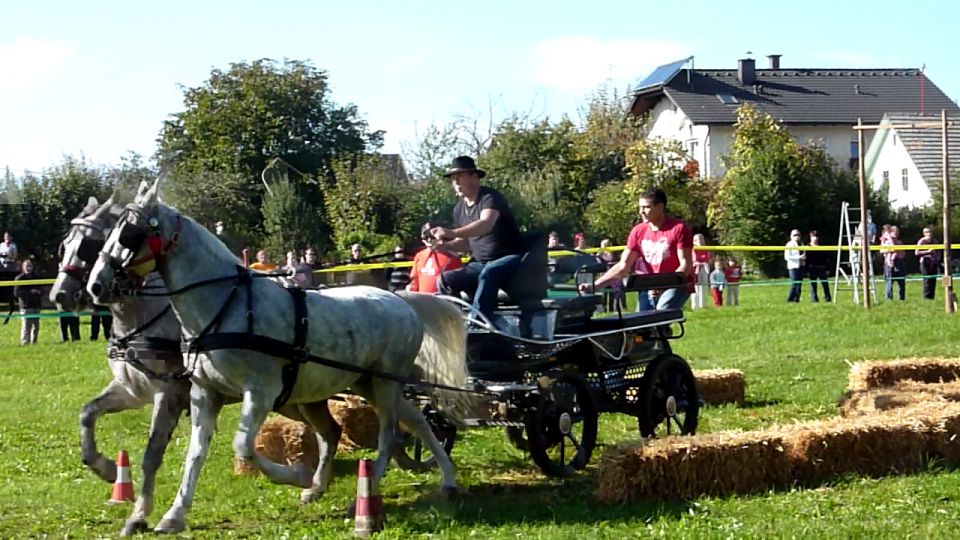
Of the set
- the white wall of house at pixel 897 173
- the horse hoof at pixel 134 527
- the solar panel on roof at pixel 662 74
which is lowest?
the horse hoof at pixel 134 527

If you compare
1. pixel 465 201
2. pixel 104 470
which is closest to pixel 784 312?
pixel 465 201

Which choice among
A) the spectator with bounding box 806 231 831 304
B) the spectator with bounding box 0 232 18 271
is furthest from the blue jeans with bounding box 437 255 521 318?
the spectator with bounding box 0 232 18 271

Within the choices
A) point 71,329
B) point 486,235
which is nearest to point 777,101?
point 71,329

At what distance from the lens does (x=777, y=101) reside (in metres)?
67.7

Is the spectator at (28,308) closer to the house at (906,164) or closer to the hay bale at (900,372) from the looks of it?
the hay bale at (900,372)

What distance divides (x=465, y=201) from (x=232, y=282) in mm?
2229

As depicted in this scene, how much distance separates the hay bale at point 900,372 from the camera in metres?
12.4

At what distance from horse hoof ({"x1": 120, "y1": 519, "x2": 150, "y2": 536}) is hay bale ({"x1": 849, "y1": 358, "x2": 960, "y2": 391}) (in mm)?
6895

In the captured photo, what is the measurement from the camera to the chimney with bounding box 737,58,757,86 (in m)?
68.4

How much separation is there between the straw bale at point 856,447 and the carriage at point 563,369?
1.55 meters

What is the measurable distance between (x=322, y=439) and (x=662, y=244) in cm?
332

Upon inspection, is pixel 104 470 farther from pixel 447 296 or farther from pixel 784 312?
pixel 784 312

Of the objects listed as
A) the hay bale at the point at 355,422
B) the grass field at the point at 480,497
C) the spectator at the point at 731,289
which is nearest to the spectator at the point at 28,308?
the grass field at the point at 480,497

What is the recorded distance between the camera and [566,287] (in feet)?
34.7
